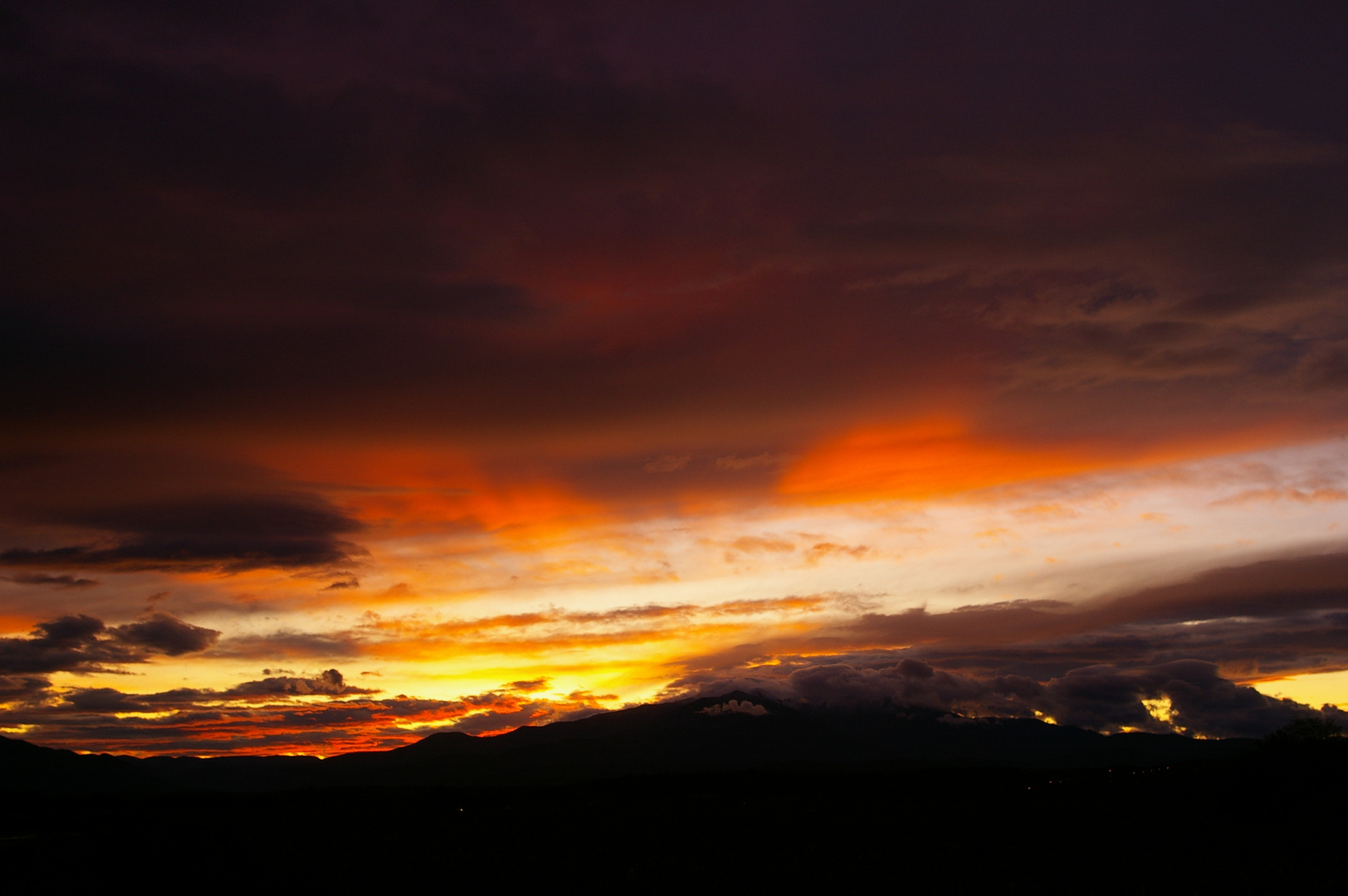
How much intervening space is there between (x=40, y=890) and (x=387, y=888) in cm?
2292

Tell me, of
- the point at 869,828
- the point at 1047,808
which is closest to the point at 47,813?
the point at 869,828

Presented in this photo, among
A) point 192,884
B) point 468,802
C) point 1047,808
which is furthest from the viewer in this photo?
point 468,802

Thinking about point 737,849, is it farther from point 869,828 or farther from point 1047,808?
point 1047,808

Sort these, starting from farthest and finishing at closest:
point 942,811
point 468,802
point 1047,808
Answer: point 468,802
point 1047,808
point 942,811

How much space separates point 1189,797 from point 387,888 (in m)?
94.2

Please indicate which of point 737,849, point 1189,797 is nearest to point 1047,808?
point 1189,797

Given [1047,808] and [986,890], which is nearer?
[986,890]

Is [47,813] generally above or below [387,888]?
below

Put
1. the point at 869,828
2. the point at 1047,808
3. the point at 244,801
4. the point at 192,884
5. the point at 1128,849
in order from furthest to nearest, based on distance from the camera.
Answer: the point at 244,801 → the point at 1047,808 → the point at 869,828 → the point at 1128,849 → the point at 192,884

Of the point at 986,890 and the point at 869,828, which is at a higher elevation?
the point at 986,890

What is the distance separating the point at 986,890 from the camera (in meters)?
44.1

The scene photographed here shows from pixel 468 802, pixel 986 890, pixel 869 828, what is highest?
pixel 986 890

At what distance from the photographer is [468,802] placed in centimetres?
13775

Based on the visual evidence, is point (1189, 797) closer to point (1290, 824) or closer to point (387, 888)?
point (1290, 824)
